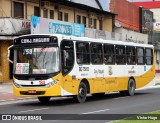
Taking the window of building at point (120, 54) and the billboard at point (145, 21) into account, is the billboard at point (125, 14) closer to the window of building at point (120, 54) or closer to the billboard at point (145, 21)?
the billboard at point (145, 21)

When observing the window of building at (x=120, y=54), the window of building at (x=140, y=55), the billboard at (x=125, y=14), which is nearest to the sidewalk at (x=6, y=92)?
the window of building at (x=120, y=54)

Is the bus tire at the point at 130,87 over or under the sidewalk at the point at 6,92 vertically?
over

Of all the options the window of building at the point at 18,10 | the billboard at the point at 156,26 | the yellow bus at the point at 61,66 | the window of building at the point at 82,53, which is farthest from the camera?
the billboard at the point at 156,26

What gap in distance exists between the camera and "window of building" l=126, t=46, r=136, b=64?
24.8 metres

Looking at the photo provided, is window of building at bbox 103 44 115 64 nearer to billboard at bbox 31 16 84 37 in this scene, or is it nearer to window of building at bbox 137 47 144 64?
window of building at bbox 137 47 144 64

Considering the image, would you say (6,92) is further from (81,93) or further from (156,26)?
(156,26)

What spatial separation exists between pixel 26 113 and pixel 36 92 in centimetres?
288

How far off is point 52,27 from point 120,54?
11075mm

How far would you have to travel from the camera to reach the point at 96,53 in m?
21.5

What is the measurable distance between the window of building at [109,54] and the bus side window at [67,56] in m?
3.25

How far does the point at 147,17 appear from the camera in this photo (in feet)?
203

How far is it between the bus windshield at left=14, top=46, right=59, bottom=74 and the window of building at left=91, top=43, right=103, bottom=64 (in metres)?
2.90

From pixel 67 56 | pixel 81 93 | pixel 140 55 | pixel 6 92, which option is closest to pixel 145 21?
pixel 140 55

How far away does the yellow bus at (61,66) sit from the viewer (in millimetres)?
18672
